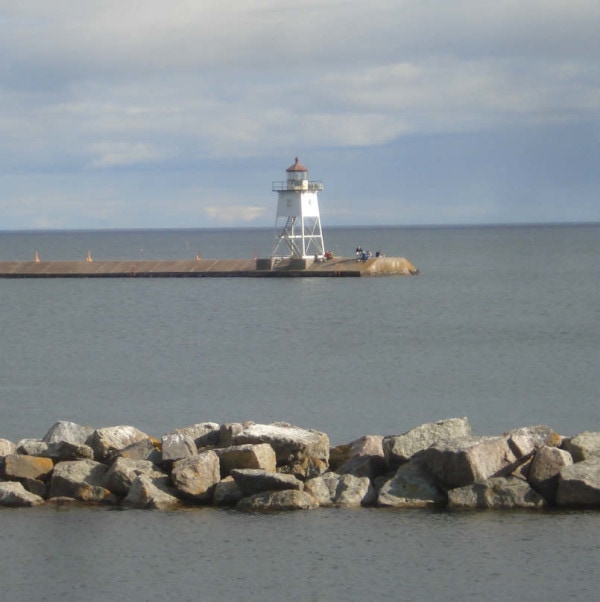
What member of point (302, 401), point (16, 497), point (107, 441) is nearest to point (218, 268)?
point (302, 401)

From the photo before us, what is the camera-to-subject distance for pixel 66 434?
2181cm

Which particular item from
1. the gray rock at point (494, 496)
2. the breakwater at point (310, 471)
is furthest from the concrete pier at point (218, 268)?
the gray rock at point (494, 496)

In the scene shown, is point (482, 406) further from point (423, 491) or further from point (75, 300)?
point (75, 300)

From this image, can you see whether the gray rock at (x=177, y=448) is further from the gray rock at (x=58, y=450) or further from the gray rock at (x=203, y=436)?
the gray rock at (x=58, y=450)

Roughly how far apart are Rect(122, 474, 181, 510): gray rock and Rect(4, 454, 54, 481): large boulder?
5.10 feet

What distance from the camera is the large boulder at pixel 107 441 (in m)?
21.5

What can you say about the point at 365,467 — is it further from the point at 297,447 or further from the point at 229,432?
the point at 229,432

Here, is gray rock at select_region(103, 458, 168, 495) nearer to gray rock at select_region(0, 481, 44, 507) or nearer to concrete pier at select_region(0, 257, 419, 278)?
gray rock at select_region(0, 481, 44, 507)

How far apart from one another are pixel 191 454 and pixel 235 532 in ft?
7.93

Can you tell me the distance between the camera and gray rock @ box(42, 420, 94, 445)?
71.2 ft

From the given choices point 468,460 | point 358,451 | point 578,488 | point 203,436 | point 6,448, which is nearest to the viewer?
point 468,460

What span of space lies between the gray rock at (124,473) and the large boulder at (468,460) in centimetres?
429

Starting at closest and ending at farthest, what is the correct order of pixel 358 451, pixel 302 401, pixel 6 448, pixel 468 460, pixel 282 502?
pixel 468 460
pixel 282 502
pixel 358 451
pixel 6 448
pixel 302 401

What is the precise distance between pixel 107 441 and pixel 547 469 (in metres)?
7.19
